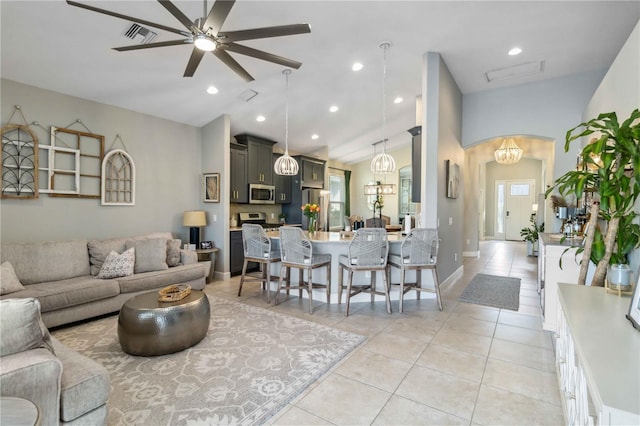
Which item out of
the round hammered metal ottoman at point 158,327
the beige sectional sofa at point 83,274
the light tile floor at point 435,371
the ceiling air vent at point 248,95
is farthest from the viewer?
the ceiling air vent at point 248,95

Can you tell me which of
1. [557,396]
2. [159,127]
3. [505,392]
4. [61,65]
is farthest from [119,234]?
[557,396]

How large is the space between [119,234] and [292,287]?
112 inches

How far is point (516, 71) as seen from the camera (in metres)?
4.81

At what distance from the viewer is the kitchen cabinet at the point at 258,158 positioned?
6309 millimetres

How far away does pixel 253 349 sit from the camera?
9.49ft

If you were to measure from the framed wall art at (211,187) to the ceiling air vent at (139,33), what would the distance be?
103 inches

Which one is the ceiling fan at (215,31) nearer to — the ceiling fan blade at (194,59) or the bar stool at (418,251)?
the ceiling fan blade at (194,59)

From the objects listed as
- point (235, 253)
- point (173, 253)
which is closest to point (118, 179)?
point (173, 253)

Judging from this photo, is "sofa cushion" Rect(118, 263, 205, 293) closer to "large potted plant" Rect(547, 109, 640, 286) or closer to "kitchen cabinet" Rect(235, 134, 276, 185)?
"kitchen cabinet" Rect(235, 134, 276, 185)

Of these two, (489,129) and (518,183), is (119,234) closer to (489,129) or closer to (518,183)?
(489,129)

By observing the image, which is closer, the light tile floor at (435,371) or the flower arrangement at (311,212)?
the light tile floor at (435,371)

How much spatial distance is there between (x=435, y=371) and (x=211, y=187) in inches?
187

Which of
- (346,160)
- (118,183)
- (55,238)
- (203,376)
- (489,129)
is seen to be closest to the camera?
(203,376)

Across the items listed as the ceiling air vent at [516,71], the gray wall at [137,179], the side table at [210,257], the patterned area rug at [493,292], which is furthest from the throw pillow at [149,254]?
the ceiling air vent at [516,71]
